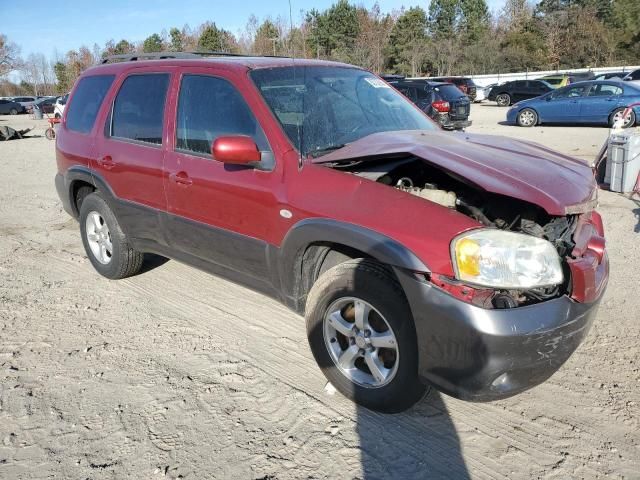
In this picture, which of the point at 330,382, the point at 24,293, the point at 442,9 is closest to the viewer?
the point at 330,382

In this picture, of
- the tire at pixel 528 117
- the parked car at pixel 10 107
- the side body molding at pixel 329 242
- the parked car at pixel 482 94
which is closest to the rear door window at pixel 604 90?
the tire at pixel 528 117

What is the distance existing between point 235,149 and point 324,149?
0.58 metres

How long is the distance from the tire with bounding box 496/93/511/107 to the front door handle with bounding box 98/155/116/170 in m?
28.2

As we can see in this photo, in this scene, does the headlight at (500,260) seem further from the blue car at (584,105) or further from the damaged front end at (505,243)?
the blue car at (584,105)

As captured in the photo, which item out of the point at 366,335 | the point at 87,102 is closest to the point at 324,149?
the point at 366,335

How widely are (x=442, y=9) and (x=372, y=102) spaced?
214ft

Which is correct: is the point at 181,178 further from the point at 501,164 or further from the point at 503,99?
the point at 503,99

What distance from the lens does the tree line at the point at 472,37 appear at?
49.4 meters

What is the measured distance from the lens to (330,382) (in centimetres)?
328

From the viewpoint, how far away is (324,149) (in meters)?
3.44

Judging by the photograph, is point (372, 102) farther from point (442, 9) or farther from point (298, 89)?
point (442, 9)

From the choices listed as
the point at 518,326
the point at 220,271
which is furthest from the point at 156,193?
the point at 518,326

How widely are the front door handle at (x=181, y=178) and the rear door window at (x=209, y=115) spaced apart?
178 millimetres

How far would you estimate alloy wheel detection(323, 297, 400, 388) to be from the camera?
2.94m
